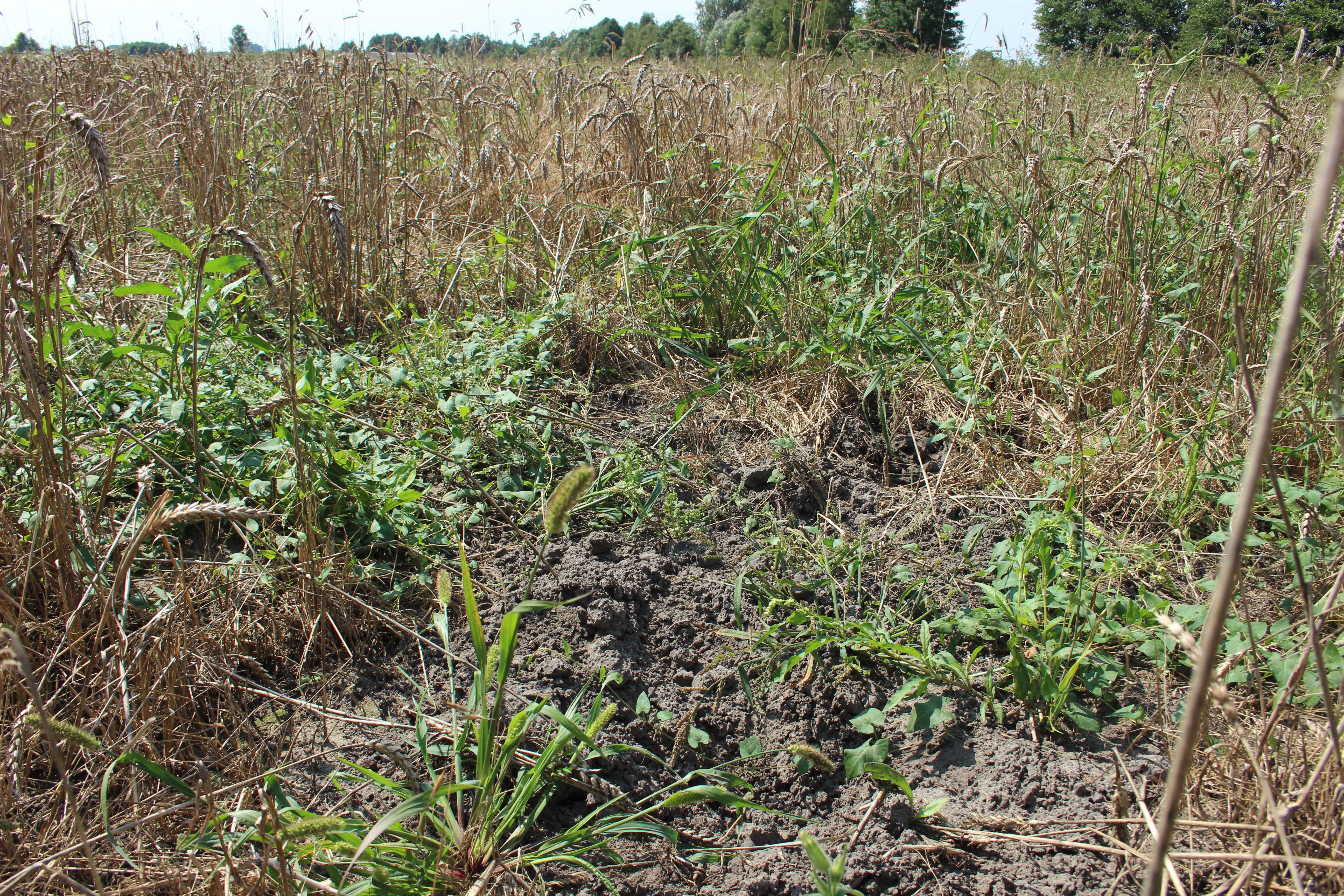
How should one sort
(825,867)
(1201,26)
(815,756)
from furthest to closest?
1. (1201,26)
2. (815,756)
3. (825,867)

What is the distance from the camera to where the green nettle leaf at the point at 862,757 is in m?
1.36

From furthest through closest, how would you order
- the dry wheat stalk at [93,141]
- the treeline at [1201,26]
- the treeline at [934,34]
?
1. the treeline at [934,34]
2. the treeline at [1201,26]
3. the dry wheat stalk at [93,141]

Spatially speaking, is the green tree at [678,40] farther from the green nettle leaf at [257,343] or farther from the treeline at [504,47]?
the green nettle leaf at [257,343]

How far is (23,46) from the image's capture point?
7.95 m

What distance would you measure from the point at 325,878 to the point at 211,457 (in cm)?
104

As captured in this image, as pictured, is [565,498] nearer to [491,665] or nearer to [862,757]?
[491,665]

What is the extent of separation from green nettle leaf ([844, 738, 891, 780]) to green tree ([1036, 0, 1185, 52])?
1831 cm

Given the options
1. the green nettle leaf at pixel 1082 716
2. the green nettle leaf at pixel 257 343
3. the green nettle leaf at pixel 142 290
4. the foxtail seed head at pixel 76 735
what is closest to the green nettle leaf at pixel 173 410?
the green nettle leaf at pixel 257 343

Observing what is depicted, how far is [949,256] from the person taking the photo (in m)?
3.10

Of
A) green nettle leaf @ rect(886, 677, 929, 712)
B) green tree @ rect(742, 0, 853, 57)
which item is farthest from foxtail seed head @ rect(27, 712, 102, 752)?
green tree @ rect(742, 0, 853, 57)

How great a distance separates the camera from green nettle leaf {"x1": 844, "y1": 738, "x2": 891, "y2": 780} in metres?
1.36

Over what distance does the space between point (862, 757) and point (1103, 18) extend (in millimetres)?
23823

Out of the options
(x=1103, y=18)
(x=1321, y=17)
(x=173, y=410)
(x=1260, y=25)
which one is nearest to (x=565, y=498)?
(x=173, y=410)

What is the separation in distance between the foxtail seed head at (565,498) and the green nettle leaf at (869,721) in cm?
79
